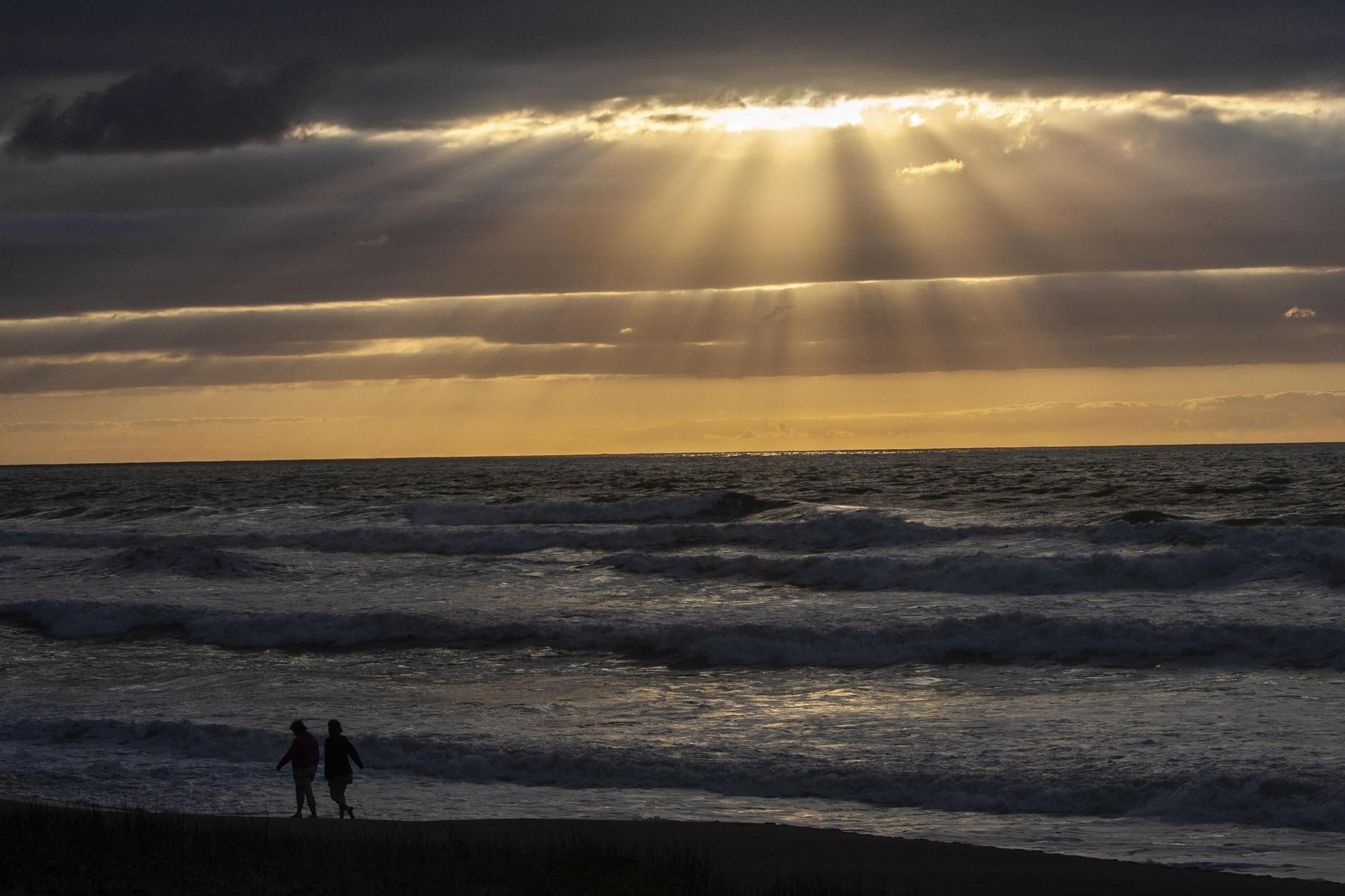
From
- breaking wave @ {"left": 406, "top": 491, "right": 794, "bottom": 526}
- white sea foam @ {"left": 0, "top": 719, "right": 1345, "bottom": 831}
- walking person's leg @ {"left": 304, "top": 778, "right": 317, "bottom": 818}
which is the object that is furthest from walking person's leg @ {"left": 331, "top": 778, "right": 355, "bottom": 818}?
breaking wave @ {"left": 406, "top": 491, "right": 794, "bottom": 526}

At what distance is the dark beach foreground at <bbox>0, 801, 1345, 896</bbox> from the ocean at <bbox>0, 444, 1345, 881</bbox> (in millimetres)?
1242

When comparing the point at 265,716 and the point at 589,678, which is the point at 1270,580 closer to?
the point at 589,678

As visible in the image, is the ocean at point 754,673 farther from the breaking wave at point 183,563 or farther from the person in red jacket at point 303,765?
the person in red jacket at point 303,765

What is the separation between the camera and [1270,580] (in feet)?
104

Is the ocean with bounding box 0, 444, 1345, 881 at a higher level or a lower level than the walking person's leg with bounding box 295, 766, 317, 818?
lower

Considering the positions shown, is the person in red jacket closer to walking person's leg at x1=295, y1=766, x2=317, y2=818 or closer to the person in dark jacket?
walking person's leg at x1=295, y1=766, x2=317, y2=818

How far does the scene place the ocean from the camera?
1588 centimetres

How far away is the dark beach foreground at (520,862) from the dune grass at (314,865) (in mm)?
23

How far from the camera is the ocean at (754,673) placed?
15.9 metres

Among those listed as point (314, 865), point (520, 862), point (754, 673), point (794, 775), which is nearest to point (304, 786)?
point (314, 865)

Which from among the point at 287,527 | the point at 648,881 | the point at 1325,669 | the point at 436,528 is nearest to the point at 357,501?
the point at 287,527

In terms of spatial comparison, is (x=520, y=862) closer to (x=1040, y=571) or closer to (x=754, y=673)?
(x=754, y=673)

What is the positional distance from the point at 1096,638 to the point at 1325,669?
447 cm

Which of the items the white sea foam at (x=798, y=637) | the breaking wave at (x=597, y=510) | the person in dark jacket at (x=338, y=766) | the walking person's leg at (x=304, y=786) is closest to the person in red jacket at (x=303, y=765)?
the walking person's leg at (x=304, y=786)
